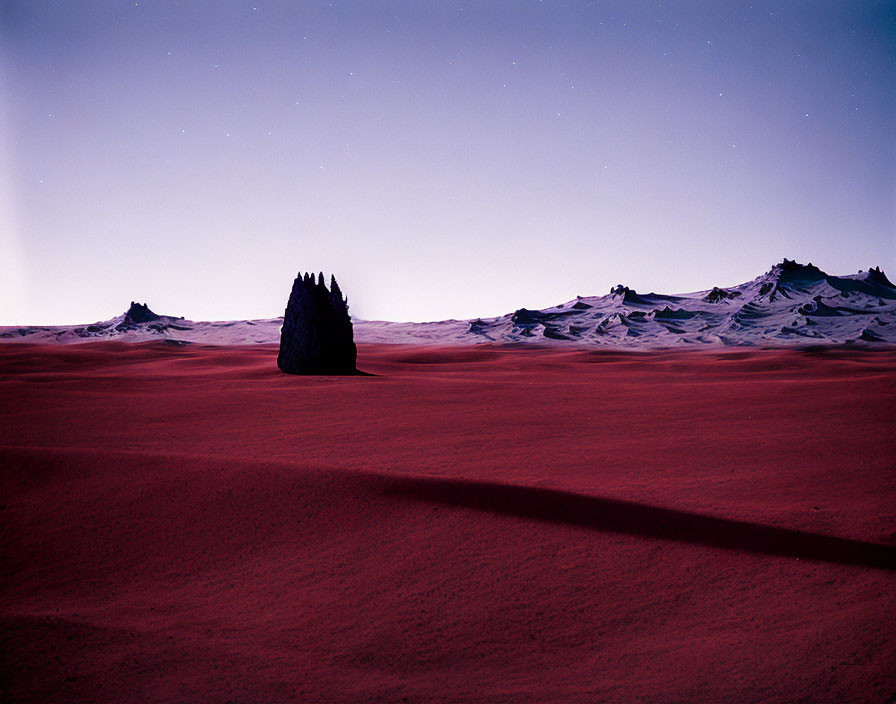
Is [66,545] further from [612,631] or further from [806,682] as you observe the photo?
[806,682]

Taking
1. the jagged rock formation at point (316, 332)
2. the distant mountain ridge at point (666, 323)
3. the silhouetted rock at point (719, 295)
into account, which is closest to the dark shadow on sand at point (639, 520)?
the jagged rock formation at point (316, 332)

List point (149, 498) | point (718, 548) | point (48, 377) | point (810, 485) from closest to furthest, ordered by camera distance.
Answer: point (718, 548) < point (149, 498) < point (810, 485) < point (48, 377)

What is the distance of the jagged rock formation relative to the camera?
67.9 ft

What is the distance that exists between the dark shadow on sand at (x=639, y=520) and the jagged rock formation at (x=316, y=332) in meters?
14.0

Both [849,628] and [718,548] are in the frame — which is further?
[718,548]

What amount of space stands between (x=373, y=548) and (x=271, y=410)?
8181mm

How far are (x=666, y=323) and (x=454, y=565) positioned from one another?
5089cm

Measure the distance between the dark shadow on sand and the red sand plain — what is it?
3 centimetres

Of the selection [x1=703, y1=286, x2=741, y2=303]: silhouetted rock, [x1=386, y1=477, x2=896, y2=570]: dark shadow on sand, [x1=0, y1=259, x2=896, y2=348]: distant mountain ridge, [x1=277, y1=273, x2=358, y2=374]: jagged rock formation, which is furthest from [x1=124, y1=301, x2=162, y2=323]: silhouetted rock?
[x1=386, y1=477, x2=896, y2=570]: dark shadow on sand

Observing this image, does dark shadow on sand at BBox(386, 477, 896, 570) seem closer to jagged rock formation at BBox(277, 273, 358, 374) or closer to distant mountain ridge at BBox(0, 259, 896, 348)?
jagged rock formation at BBox(277, 273, 358, 374)

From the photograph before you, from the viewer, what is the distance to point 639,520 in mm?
6266

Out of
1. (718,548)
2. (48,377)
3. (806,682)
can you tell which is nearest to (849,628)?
(806,682)

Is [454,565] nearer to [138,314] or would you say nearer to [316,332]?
[316,332]

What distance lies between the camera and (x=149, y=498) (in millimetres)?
6828
